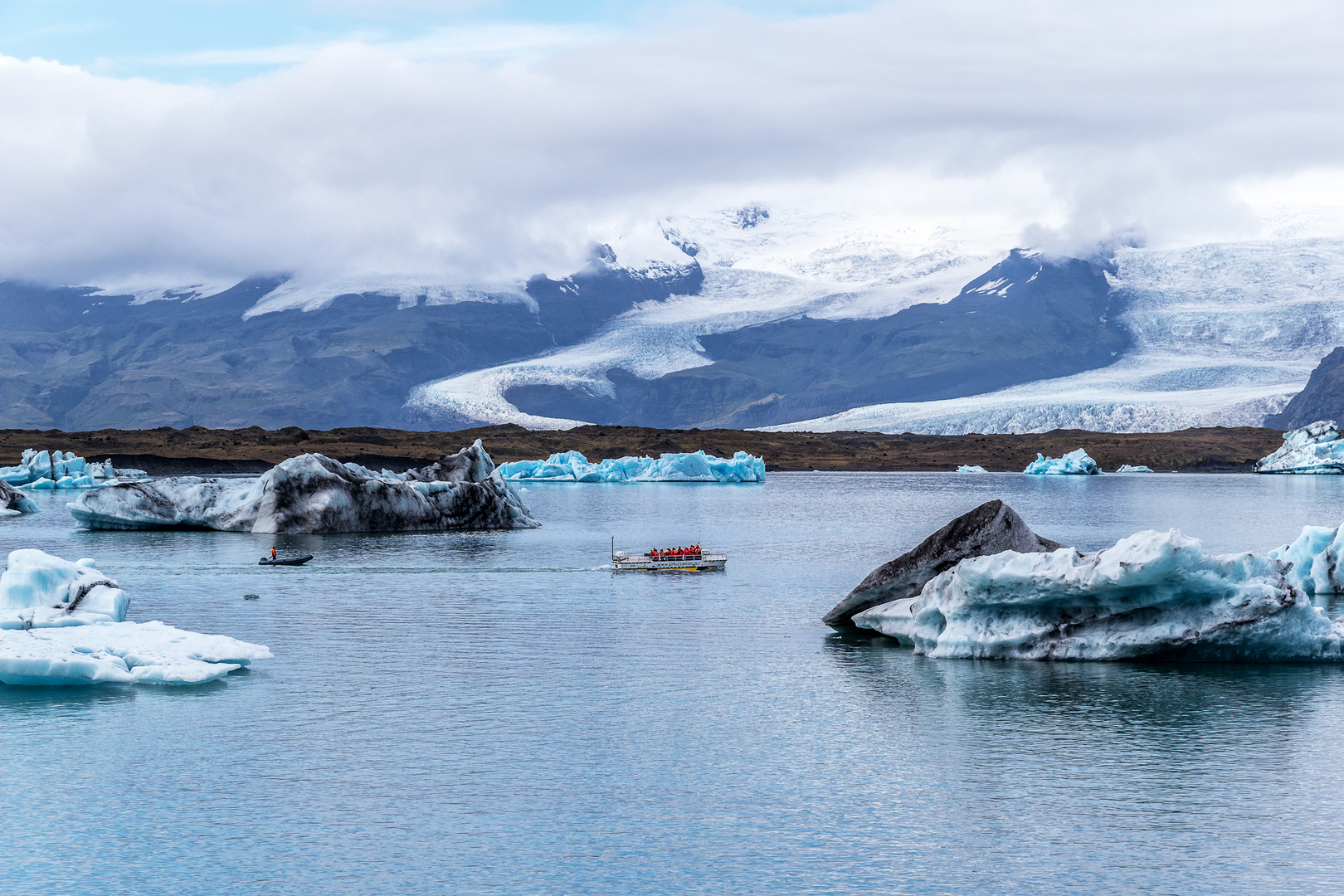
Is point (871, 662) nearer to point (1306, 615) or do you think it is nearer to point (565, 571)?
point (1306, 615)

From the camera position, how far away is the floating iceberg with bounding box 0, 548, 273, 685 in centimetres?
2209

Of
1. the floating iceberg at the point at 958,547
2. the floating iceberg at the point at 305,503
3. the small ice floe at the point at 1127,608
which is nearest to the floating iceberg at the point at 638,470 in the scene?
the floating iceberg at the point at 305,503

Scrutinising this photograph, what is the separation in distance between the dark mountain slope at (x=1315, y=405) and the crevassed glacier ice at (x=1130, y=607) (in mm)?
147778

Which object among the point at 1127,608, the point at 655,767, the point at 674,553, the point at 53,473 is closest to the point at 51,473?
the point at 53,473

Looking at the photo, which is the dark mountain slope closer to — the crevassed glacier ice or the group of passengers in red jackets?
the group of passengers in red jackets

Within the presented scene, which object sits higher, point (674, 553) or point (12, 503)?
point (12, 503)

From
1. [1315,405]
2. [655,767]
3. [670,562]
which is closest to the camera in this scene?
[655,767]

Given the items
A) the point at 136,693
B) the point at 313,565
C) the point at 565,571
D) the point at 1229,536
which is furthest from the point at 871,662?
the point at 1229,536

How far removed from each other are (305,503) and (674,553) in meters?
18.5

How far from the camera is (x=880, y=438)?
17338 cm

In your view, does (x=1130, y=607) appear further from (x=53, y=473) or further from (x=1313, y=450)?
(x=1313, y=450)

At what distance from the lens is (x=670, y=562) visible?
A: 144 ft

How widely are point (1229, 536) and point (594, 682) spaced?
3942 cm

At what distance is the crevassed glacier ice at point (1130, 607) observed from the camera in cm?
2245
